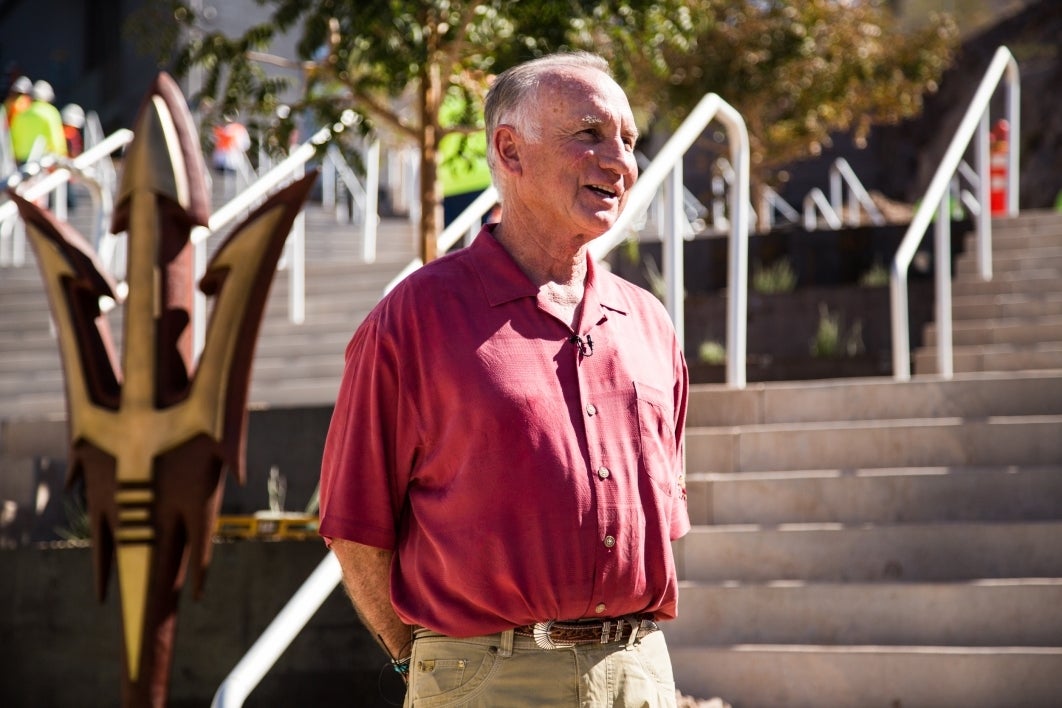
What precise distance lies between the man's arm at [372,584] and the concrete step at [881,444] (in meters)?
2.87

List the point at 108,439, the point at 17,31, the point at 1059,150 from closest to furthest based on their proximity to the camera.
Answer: the point at 108,439, the point at 1059,150, the point at 17,31

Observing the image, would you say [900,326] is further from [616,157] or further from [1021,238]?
[616,157]

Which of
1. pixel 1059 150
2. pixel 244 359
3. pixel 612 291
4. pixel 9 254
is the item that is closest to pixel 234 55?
pixel 244 359

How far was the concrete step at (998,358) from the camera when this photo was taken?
238 inches

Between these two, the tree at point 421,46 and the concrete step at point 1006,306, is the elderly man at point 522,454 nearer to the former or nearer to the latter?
the tree at point 421,46

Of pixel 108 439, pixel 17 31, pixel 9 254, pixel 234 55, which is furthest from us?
pixel 17 31

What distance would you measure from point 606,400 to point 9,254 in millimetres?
9959

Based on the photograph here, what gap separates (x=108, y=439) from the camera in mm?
3836

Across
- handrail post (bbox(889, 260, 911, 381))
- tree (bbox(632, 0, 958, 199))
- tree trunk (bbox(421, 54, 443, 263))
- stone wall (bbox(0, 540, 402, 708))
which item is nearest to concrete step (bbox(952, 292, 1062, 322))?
handrail post (bbox(889, 260, 911, 381))

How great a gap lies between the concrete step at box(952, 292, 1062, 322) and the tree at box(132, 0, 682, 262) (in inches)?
82.3

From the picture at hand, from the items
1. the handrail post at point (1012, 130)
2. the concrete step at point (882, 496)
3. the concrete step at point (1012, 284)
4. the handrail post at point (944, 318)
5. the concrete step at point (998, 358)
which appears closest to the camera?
the concrete step at point (882, 496)

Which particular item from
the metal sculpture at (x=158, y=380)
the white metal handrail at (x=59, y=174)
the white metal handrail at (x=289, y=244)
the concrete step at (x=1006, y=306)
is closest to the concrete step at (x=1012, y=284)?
the concrete step at (x=1006, y=306)

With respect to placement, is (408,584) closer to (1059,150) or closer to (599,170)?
(599,170)

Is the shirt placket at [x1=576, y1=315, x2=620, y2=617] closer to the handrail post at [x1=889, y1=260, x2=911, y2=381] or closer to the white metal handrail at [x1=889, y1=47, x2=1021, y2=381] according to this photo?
the white metal handrail at [x1=889, y1=47, x2=1021, y2=381]
